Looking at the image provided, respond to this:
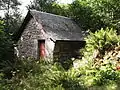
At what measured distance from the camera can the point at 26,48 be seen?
2692 cm

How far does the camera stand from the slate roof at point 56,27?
24.4 meters

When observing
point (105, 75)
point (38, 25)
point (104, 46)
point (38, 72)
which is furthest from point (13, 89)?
point (38, 25)

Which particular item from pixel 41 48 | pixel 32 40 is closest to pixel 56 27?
pixel 41 48

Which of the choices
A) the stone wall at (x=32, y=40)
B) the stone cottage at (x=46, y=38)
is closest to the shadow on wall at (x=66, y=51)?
the stone cottage at (x=46, y=38)

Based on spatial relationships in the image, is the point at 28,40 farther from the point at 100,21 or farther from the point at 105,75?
the point at 105,75

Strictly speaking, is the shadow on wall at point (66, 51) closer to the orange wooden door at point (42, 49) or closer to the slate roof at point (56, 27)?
the slate roof at point (56, 27)

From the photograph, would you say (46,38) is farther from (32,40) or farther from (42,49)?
(32,40)

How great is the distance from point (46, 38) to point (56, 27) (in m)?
1.88

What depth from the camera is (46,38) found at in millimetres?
24703

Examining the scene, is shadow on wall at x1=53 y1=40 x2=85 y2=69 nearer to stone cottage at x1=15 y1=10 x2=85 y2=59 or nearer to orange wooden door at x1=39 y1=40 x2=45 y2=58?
stone cottage at x1=15 y1=10 x2=85 y2=59

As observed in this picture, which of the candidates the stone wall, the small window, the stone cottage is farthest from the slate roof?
the small window

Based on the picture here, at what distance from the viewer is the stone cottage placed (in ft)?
80.1

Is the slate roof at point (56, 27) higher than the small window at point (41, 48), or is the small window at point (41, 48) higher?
the slate roof at point (56, 27)

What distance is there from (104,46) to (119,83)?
5.87 metres
